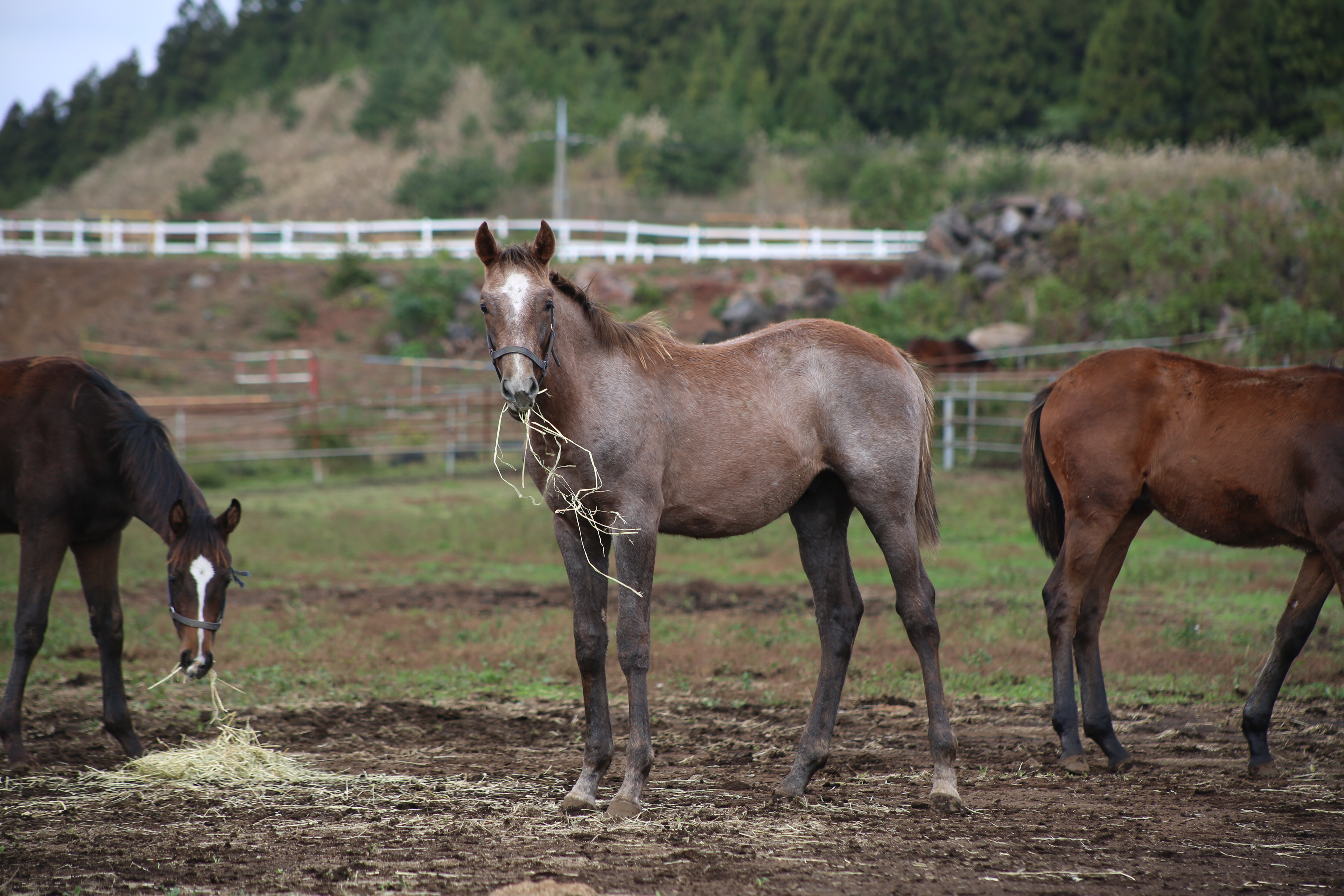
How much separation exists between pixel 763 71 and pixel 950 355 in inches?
1399

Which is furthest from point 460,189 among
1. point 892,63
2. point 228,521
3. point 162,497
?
point 228,521

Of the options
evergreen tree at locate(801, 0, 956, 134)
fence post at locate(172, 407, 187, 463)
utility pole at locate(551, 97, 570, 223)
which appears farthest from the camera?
evergreen tree at locate(801, 0, 956, 134)

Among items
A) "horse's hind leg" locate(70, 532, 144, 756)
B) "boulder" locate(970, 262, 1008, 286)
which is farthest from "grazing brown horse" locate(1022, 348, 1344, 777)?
"boulder" locate(970, 262, 1008, 286)

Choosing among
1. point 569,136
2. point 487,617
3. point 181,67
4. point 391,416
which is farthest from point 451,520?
point 181,67

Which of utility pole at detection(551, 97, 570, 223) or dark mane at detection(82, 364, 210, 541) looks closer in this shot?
dark mane at detection(82, 364, 210, 541)

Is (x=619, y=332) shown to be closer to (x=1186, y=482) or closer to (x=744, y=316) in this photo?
(x=1186, y=482)

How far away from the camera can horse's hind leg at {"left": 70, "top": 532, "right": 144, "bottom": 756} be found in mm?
5535

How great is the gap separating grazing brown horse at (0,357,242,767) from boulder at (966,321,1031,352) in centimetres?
1649

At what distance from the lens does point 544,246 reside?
4.55 meters

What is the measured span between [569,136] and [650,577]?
41561mm

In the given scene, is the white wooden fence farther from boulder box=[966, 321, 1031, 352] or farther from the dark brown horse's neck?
the dark brown horse's neck

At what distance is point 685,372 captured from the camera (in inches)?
196

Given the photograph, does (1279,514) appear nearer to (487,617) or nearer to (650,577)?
(650,577)

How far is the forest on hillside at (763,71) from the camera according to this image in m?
37.8
